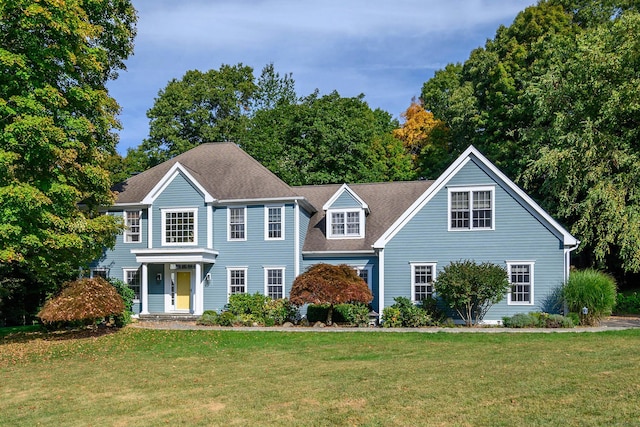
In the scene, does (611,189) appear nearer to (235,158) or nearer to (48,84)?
(235,158)

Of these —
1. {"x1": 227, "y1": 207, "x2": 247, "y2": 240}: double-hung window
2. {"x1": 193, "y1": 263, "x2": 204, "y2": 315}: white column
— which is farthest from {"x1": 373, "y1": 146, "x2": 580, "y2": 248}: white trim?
{"x1": 193, "y1": 263, "x2": 204, "y2": 315}: white column

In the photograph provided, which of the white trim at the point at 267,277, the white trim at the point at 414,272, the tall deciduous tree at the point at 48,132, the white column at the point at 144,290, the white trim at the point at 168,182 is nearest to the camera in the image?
the tall deciduous tree at the point at 48,132

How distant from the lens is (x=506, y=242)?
930 inches

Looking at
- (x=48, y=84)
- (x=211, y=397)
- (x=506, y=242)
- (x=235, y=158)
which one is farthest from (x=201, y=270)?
(x=211, y=397)

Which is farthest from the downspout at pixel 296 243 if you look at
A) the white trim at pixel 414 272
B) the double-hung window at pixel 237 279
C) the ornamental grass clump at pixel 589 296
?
the ornamental grass clump at pixel 589 296

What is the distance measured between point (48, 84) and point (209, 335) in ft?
32.0

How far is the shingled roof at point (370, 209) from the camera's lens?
2691cm

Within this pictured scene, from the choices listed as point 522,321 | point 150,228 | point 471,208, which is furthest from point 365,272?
point 150,228

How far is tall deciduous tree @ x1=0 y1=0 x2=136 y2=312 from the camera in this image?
17.9 m

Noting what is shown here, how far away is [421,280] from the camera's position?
2427 centimetres

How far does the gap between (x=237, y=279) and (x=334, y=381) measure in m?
15.9

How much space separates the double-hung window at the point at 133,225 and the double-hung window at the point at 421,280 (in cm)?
1315

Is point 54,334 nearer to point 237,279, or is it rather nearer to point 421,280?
point 237,279

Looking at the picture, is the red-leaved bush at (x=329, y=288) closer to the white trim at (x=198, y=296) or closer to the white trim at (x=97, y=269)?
the white trim at (x=198, y=296)
